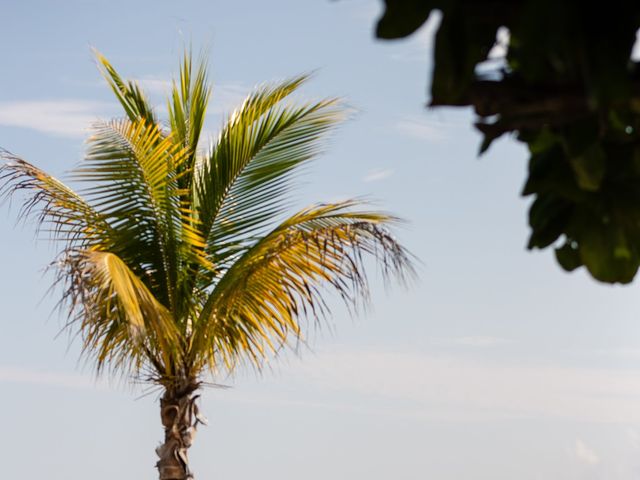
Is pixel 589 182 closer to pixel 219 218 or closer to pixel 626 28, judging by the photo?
pixel 626 28

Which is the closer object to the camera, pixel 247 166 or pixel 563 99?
pixel 563 99

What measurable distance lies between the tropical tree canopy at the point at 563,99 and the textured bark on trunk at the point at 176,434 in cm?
675

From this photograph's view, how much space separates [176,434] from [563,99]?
7.18m

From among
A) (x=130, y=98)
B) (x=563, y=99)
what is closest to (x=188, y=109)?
(x=130, y=98)

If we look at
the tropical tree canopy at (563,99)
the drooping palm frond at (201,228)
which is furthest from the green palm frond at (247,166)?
the tropical tree canopy at (563,99)

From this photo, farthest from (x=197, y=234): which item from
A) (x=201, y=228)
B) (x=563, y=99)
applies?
(x=563, y=99)

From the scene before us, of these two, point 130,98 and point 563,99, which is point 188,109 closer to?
point 130,98

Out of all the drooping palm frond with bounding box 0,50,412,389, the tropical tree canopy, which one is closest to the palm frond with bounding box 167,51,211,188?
the drooping palm frond with bounding box 0,50,412,389

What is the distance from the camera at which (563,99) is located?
194 cm

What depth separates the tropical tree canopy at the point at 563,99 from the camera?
1.74m

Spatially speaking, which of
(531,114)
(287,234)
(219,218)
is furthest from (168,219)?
(531,114)

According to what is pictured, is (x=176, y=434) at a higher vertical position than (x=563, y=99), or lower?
lower

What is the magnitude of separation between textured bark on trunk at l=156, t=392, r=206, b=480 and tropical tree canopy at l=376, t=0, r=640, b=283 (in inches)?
266

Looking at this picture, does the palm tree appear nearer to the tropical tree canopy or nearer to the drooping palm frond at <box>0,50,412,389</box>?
the drooping palm frond at <box>0,50,412,389</box>
